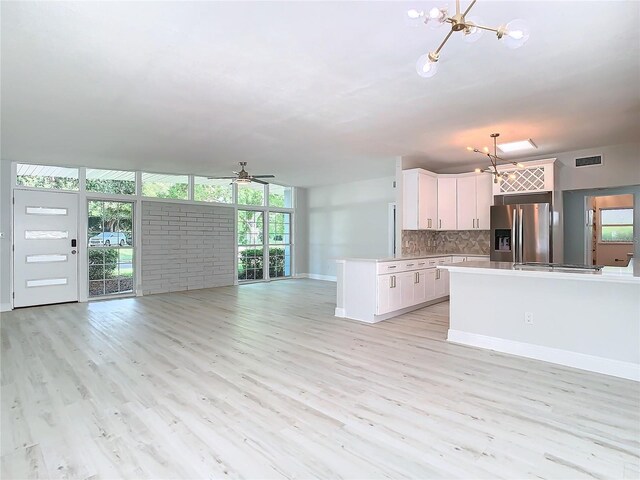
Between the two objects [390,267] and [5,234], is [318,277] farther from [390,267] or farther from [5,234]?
[5,234]

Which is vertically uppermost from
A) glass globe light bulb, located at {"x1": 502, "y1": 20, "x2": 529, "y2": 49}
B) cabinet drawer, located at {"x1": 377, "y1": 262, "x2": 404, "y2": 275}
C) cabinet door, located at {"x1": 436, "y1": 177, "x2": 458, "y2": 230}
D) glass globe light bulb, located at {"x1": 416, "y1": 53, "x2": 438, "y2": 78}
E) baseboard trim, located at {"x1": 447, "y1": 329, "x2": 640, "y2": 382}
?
glass globe light bulb, located at {"x1": 502, "y1": 20, "x2": 529, "y2": 49}

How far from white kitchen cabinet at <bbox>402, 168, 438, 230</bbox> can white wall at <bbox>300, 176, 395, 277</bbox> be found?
6.42ft

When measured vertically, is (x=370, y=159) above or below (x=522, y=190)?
above

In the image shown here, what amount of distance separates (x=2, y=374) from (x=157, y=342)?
1305 mm

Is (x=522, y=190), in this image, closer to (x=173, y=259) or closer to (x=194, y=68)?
(x=194, y=68)

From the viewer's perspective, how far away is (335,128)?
447cm

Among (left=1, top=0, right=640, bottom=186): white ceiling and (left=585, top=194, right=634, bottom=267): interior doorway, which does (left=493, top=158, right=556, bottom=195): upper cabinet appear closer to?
(left=1, top=0, right=640, bottom=186): white ceiling

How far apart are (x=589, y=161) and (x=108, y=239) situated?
8.65 meters

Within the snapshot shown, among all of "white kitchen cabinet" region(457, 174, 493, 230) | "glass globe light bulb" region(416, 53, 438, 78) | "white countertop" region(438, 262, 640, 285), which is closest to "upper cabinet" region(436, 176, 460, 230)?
"white kitchen cabinet" region(457, 174, 493, 230)

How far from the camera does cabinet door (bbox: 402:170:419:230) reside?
610 centimetres

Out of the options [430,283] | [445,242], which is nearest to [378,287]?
[430,283]

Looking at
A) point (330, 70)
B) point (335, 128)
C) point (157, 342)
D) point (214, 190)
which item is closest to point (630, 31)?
point (330, 70)

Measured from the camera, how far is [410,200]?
6148 mm

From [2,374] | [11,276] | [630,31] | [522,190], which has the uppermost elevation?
[630,31]
